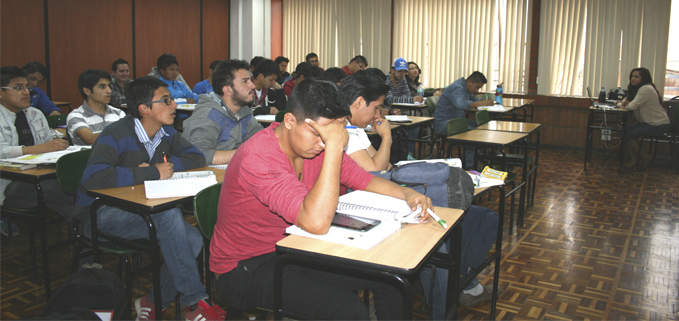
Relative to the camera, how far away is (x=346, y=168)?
1.91 m

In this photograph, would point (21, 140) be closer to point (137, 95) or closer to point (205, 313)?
point (137, 95)

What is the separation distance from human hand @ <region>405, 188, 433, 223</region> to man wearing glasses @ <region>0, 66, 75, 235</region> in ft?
6.01

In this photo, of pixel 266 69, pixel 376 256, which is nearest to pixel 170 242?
pixel 376 256

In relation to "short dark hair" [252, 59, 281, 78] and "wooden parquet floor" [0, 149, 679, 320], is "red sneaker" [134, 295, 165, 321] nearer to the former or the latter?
"wooden parquet floor" [0, 149, 679, 320]

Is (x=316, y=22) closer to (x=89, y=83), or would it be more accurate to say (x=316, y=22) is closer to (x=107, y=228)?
(x=89, y=83)

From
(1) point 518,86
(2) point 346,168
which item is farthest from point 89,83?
(1) point 518,86

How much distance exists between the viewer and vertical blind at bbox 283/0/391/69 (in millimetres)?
9070

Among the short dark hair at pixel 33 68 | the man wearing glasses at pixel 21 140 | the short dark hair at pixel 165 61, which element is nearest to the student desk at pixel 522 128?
the man wearing glasses at pixel 21 140

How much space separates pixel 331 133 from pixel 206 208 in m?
0.74

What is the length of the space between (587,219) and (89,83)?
4.16 metres

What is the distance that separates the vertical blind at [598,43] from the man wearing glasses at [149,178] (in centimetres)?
690

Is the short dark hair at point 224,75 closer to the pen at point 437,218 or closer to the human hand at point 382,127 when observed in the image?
the human hand at point 382,127

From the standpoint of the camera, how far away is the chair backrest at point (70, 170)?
Answer: 93.1 inches

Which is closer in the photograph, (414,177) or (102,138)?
(414,177)
